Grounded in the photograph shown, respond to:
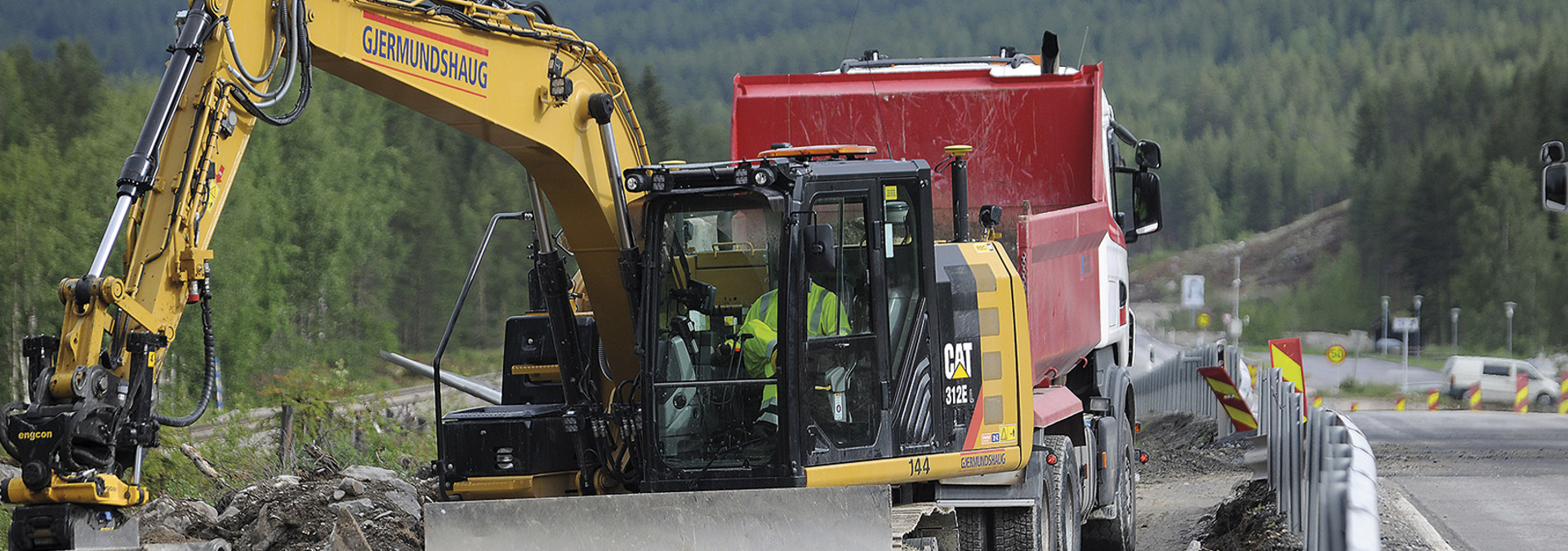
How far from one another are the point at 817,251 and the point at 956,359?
980 mm

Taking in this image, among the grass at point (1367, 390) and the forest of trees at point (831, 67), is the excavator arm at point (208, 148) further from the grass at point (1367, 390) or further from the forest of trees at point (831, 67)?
the grass at point (1367, 390)

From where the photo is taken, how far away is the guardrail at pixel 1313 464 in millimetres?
4516

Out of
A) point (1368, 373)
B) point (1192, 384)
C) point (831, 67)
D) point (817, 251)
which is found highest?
point (831, 67)

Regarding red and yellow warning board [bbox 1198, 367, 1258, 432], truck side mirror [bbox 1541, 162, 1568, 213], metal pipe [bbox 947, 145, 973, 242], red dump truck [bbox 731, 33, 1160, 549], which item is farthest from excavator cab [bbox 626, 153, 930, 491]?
truck side mirror [bbox 1541, 162, 1568, 213]

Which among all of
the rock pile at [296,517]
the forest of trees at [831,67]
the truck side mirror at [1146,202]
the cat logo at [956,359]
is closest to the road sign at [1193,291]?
the forest of trees at [831,67]

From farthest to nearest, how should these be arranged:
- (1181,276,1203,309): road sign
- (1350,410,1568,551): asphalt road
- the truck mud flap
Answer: (1181,276,1203,309): road sign
(1350,410,1568,551): asphalt road
the truck mud flap

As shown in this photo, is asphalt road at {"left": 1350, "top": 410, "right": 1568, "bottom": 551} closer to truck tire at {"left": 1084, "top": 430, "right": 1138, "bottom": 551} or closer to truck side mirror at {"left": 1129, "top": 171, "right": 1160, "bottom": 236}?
truck tire at {"left": 1084, "top": 430, "right": 1138, "bottom": 551}

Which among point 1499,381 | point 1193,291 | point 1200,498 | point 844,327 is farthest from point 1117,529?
point 1193,291

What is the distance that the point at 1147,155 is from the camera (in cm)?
1123

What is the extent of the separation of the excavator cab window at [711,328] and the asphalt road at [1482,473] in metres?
5.24

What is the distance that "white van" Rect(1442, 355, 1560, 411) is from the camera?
32.8 m

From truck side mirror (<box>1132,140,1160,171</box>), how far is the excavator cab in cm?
478

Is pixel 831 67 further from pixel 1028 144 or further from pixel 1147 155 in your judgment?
pixel 1028 144

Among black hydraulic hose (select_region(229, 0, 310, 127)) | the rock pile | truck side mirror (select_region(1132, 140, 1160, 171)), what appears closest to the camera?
black hydraulic hose (select_region(229, 0, 310, 127))
